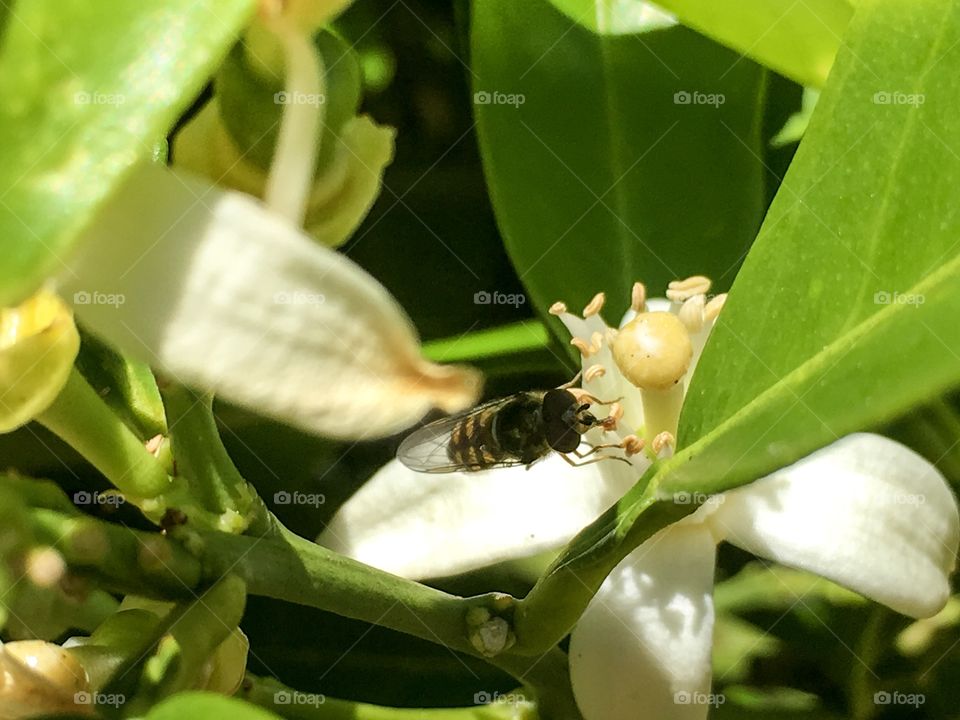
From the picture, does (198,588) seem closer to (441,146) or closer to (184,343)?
(184,343)

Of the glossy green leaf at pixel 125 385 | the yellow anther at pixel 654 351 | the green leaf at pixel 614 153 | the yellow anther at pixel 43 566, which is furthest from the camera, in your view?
the green leaf at pixel 614 153

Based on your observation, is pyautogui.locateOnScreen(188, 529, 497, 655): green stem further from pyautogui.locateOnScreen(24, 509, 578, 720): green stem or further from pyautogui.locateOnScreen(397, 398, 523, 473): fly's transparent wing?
pyautogui.locateOnScreen(397, 398, 523, 473): fly's transparent wing

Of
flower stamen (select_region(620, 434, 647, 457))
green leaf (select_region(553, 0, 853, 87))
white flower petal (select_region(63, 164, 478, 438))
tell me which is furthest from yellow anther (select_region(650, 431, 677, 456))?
white flower petal (select_region(63, 164, 478, 438))

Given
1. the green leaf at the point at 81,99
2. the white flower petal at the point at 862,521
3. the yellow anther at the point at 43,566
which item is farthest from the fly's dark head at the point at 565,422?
the green leaf at the point at 81,99

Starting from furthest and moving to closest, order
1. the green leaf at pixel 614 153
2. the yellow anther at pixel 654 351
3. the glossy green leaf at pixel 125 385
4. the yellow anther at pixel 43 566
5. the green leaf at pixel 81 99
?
the green leaf at pixel 614 153, the yellow anther at pixel 654 351, the glossy green leaf at pixel 125 385, the yellow anther at pixel 43 566, the green leaf at pixel 81 99

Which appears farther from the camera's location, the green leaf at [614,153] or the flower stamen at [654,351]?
the green leaf at [614,153]

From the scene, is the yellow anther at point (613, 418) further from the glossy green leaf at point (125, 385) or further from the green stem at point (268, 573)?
the glossy green leaf at point (125, 385)

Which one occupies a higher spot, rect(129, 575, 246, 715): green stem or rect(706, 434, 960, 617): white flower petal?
rect(129, 575, 246, 715): green stem
